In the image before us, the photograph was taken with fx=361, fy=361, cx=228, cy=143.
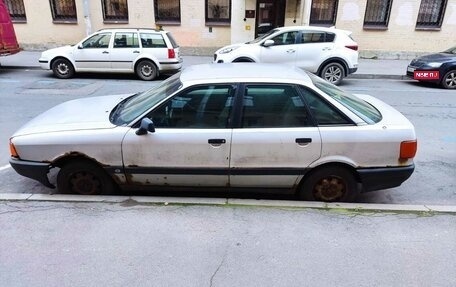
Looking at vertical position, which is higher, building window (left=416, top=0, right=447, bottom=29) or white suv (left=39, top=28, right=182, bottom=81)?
building window (left=416, top=0, right=447, bottom=29)

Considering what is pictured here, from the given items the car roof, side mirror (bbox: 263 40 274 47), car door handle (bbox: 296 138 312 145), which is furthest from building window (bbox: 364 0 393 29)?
car door handle (bbox: 296 138 312 145)

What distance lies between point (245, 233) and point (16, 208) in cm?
236

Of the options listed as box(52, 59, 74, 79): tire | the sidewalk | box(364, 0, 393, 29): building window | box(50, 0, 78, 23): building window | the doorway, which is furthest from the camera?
box(50, 0, 78, 23): building window

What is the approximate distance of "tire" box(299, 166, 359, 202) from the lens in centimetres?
393

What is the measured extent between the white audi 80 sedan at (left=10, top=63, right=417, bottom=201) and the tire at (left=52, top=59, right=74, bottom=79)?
823 centimetres

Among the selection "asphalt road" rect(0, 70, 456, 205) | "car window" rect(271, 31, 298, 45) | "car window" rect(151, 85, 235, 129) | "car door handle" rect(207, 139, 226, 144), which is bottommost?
"asphalt road" rect(0, 70, 456, 205)

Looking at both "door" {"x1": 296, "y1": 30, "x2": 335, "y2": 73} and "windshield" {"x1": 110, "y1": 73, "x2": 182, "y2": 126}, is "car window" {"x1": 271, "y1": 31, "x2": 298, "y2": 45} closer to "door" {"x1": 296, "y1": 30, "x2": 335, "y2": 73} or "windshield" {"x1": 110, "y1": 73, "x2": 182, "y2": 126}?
"door" {"x1": 296, "y1": 30, "x2": 335, "y2": 73}

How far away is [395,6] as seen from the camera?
15414mm

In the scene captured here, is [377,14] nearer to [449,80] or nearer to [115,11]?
[449,80]

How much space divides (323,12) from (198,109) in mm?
13887

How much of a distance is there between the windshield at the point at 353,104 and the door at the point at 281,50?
6.92 meters

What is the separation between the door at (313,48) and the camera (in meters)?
10.9

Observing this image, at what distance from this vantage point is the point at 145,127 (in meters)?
3.65

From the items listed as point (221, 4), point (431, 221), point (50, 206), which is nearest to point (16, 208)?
point (50, 206)
